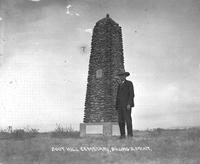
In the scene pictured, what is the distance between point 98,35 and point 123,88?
4647 millimetres

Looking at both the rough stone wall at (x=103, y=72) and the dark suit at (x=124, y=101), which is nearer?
the dark suit at (x=124, y=101)

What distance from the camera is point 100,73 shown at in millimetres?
16000

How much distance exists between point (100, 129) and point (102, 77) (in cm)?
232

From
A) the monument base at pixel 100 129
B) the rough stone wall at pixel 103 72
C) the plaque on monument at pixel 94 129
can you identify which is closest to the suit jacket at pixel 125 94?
the monument base at pixel 100 129

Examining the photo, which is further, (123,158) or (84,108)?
(84,108)

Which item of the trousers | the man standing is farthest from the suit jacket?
the trousers

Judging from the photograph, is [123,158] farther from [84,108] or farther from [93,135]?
[84,108]

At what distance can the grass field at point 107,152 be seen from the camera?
9.27m

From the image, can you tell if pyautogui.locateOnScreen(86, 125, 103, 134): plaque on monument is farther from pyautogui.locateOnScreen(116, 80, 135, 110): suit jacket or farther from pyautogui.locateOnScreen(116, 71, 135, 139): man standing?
pyautogui.locateOnScreen(116, 80, 135, 110): suit jacket

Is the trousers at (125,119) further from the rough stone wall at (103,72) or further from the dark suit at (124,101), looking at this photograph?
the rough stone wall at (103,72)

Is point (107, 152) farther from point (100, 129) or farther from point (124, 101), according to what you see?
point (100, 129)

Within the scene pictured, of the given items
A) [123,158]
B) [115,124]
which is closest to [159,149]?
[123,158]

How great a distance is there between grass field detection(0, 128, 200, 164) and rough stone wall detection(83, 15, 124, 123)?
4.03 m

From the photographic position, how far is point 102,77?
15992mm
